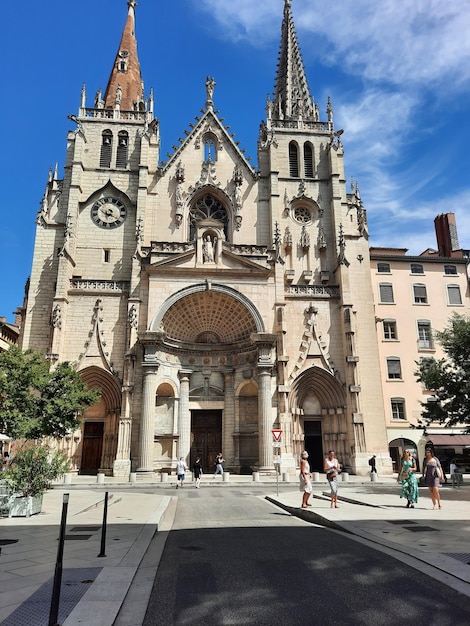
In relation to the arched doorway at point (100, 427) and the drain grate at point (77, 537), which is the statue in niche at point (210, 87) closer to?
the arched doorway at point (100, 427)

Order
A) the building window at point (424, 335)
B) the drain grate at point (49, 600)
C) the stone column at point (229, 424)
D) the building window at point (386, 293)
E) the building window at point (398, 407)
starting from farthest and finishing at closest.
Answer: the building window at point (386, 293) → the building window at point (424, 335) → the building window at point (398, 407) → the stone column at point (229, 424) → the drain grate at point (49, 600)

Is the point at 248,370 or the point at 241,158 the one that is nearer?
the point at 248,370

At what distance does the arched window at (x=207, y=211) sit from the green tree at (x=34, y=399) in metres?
16.6

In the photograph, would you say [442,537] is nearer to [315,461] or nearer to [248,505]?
[248,505]

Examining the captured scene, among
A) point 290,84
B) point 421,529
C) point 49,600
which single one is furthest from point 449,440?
point 290,84

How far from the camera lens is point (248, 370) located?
30297 millimetres

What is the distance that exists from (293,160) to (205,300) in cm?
1417

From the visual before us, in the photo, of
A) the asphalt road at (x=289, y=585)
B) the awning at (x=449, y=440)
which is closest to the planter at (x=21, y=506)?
the asphalt road at (x=289, y=585)

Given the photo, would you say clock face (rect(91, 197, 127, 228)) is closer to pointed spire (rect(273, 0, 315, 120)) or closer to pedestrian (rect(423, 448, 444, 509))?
pointed spire (rect(273, 0, 315, 120))

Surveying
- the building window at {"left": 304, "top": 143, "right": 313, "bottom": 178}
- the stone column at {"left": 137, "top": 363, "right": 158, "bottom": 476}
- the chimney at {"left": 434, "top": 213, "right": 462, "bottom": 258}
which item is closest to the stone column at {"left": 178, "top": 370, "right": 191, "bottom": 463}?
the stone column at {"left": 137, "top": 363, "right": 158, "bottom": 476}

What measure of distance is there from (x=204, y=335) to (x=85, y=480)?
38.4 ft

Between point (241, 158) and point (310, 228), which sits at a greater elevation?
point (241, 158)

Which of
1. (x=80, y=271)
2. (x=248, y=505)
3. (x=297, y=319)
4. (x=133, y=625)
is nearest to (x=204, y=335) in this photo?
(x=297, y=319)

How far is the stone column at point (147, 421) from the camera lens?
86.1ft
